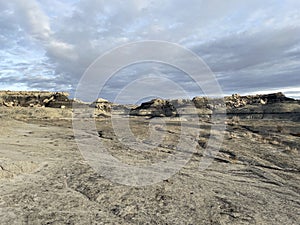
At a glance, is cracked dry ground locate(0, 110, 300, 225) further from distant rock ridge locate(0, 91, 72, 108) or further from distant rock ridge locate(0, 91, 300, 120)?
distant rock ridge locate(0, 91, 72, 108)

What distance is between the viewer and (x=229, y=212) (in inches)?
313

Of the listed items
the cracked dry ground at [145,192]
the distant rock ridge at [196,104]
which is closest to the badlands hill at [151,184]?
the cracked dry ground at [145,192]

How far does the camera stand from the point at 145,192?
9383 mm

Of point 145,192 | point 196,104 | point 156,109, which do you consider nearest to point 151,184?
point 145,192

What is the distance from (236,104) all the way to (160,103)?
15.0 meters

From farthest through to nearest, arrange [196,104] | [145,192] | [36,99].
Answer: [196,104]
[36,99]
[145,192]

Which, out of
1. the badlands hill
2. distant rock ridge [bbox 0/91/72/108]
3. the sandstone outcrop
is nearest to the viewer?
the badlands hill

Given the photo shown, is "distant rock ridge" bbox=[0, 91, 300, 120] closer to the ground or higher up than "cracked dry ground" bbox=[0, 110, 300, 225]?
higher up

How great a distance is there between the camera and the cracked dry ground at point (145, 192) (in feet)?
24.6

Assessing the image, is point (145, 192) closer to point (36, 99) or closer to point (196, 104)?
point (36, 99)

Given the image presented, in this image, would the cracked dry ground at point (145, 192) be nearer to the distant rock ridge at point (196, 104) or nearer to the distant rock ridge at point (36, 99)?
the distant rock ridge at point (196, 104)

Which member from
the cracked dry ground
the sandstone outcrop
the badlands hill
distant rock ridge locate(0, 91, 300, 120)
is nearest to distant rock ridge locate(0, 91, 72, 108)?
distant rock ridge locate(0, 91, 300, 120)

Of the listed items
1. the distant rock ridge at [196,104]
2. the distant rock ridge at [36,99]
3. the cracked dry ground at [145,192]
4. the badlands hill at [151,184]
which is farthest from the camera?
the distant rock ridge at [36,99]

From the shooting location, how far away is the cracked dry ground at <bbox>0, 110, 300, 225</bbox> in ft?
24.6
